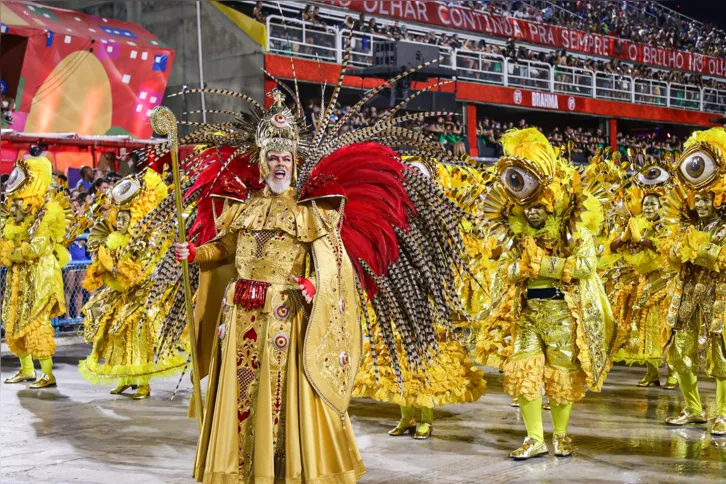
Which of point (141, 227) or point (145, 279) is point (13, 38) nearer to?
point (145, 279)

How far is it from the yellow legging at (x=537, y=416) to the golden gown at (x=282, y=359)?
153 cm

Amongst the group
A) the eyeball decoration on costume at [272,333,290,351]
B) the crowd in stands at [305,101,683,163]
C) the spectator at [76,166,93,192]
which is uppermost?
the crowd in stands at [305,101,683,163]

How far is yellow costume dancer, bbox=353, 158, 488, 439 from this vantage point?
659 centimetres

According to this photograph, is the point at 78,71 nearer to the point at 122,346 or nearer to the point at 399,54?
the point at 399,54

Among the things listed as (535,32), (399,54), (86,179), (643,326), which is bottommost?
(643,326)

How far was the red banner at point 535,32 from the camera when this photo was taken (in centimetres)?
2319

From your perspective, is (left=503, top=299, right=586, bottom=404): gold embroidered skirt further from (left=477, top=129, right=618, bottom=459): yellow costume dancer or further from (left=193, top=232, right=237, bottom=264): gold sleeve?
(left=193, top=232, right=237, bottom=264): gold sleeve

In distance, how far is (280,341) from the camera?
16.1 ft

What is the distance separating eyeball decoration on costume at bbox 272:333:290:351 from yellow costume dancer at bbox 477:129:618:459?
180 centimetres

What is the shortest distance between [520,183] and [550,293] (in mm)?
705

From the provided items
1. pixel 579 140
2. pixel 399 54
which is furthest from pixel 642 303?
pixel 579 140

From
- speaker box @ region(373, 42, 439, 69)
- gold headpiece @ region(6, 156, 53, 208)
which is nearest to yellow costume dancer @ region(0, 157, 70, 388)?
gold headpiece @ region(6, 156, 53, 208)

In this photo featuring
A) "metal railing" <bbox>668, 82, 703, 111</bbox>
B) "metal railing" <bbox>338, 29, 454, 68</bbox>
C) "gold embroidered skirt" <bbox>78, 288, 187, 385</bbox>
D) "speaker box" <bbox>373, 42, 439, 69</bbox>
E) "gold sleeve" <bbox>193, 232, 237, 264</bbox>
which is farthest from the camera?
"metal railing" <bbox>668, 82, 703, 111</bbox>

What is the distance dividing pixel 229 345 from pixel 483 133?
19211 millimetres
